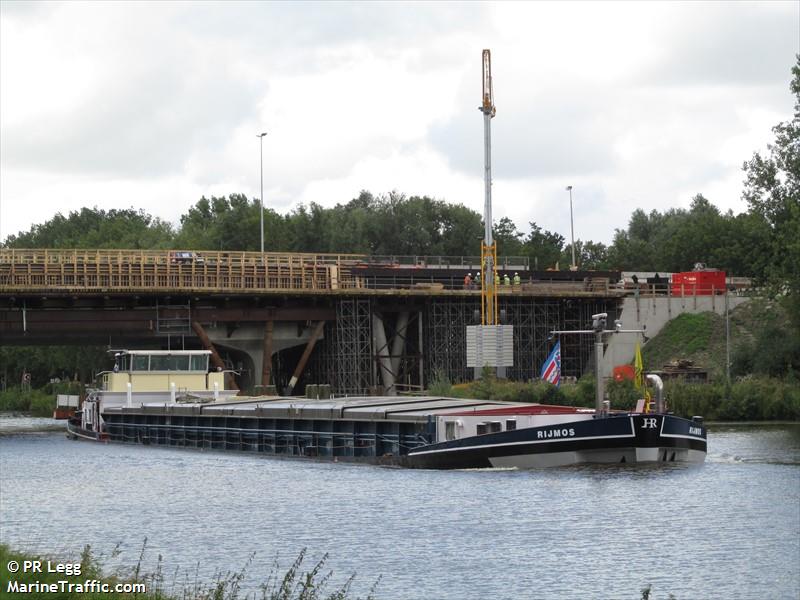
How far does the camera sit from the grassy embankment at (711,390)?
8119 centimetres

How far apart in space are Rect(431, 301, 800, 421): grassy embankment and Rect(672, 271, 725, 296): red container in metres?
9.10

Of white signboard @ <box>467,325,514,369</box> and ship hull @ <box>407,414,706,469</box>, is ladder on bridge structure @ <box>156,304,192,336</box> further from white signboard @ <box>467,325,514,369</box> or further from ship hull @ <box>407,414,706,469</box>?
ship hull @ <box>407,414,706,469</box>

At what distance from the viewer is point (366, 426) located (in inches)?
2405

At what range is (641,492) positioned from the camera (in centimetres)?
4631

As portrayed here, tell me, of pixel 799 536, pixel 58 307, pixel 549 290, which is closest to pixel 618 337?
pixel 549 290

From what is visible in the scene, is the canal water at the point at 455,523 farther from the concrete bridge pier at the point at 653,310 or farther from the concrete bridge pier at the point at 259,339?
the concrete bridge pier at the point at 653,310

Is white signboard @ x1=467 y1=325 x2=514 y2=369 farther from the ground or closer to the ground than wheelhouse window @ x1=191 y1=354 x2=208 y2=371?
farther from the ground

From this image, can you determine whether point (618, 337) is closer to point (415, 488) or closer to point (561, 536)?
point (415, 488)

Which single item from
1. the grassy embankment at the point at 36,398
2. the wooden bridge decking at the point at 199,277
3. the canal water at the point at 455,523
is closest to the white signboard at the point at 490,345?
the wooden bridge decking at the point at 199,277

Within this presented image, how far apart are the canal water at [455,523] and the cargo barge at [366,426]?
89cm

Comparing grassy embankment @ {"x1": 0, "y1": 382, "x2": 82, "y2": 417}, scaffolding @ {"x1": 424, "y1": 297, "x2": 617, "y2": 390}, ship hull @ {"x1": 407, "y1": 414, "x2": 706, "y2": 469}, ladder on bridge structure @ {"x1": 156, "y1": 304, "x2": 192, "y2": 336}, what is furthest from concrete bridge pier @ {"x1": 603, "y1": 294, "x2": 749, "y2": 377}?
ship hull @ {"x1": 407, "y1": 414, "x2": 706, "y2": 469}

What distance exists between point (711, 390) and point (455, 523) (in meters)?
44.3

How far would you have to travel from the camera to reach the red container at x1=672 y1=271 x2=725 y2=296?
10819 centimetres

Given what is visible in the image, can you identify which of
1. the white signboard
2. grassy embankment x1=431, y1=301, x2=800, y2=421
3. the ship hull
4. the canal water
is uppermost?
the white signboard
